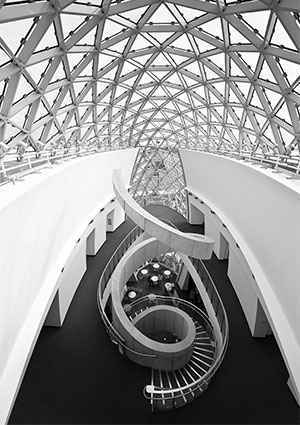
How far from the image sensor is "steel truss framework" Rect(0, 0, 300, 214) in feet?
48.3

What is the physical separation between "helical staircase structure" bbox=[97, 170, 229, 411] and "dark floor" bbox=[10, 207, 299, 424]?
596 mm

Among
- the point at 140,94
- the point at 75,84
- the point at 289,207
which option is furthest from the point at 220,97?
the point at 289,207

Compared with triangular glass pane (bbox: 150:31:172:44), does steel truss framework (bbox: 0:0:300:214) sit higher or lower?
lower

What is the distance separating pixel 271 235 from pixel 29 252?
9.91 metres

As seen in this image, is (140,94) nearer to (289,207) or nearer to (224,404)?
(289,207)

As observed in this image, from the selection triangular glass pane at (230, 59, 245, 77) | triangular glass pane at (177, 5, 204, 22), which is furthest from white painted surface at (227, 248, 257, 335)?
triangular glass pane at (177, 5, 204, 22)

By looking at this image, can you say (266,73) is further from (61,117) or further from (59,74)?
(61,117)

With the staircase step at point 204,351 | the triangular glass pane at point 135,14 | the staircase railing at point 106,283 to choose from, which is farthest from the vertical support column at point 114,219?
the staircase step at point 204,351

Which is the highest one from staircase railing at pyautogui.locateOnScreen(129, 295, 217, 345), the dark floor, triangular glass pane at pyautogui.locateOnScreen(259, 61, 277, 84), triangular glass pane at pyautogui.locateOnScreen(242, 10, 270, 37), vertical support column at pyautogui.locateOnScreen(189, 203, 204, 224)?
triangular glass pane at pyautogui.locateOnScreen(242, 10, 270, 37)

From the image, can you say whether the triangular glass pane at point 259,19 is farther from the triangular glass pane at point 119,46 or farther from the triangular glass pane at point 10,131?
the triangular glass pane at point 10,131

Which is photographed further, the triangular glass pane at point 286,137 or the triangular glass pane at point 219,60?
the triangular glass pane at point 286,137

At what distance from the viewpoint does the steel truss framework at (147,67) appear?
14711 millimetres

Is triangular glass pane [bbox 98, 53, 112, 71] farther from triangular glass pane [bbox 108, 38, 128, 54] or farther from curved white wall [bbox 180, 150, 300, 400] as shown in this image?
curved white wall [bbox 180, 150, 300, 400]

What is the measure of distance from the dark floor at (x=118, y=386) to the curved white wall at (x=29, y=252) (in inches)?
193
